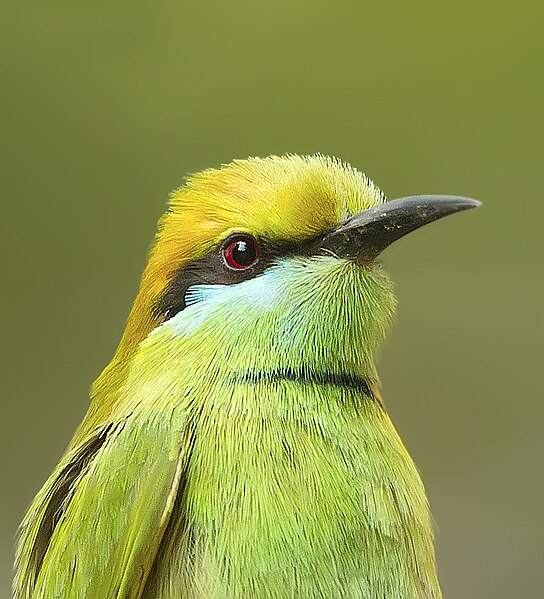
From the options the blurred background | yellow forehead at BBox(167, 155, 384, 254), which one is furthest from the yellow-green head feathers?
the blurred background

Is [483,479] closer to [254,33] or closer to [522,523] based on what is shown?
[522,523]

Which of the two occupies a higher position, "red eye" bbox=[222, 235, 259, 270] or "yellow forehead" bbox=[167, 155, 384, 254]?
"yellow forehead" bbox=[167, 155, 384, 254]

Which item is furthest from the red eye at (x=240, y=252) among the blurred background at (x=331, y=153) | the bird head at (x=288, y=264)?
the blurred background at (x=331, y=153)

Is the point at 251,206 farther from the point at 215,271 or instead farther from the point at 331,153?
the point at 331,153

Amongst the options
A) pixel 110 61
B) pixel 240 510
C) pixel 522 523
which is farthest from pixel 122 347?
pixel 522 523

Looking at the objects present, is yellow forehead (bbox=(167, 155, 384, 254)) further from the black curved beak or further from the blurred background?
the blurred background

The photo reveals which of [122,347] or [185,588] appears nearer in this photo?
[185,588]

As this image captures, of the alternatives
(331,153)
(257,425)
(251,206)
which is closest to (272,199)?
(251,206)
